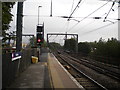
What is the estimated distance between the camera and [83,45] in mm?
58406

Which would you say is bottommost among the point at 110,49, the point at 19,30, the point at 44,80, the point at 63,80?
the point at 63,80

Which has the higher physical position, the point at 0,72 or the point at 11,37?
the point at 11,37

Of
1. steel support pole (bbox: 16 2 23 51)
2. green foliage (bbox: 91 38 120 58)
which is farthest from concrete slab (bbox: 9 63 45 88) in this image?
green foliage (bbox: 91 38 120 58)

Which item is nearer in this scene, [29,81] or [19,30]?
[29,81]

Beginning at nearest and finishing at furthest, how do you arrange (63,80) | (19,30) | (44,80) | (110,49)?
(44,80) → (63,80) → (19,30) → (110,49)

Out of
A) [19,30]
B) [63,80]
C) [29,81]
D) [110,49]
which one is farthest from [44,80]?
[110,49]

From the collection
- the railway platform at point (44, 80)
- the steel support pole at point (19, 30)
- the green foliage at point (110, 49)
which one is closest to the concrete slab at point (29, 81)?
the railway platform at point (44, 80)

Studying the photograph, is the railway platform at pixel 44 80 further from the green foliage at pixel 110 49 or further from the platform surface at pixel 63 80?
the green foliage at pixel 110 49

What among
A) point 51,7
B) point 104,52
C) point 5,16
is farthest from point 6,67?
point 104,52

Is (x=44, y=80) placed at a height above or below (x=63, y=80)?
above

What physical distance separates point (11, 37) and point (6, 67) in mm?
8614

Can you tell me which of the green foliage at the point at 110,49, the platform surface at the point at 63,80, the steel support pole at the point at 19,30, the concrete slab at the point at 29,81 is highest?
the steel support pole at the point at 19,30

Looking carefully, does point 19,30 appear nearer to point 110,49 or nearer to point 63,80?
point 63,80

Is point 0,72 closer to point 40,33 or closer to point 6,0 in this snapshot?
point 6,0
